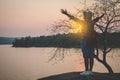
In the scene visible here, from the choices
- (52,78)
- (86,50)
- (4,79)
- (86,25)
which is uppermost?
(86,25)

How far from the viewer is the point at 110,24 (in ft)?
52.9

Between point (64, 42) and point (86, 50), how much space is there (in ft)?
19.2

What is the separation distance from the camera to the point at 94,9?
52.6ft

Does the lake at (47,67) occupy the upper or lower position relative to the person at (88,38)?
lower

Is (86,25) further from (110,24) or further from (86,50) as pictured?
(110,24)

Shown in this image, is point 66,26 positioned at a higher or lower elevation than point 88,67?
higher

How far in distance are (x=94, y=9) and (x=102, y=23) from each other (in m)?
0.69

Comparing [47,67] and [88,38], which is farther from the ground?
[88,38]

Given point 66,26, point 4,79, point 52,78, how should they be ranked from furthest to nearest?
point 4,79 → point 66,26 → point 52,78

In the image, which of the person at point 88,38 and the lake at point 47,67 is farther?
the lake at point 47,67

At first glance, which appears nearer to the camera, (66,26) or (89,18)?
(89,18)

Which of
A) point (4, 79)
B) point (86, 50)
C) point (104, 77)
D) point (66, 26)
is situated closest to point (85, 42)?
point (86, 50)

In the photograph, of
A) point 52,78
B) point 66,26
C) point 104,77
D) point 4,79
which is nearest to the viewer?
point 104,77

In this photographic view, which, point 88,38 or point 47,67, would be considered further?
point 47,67
